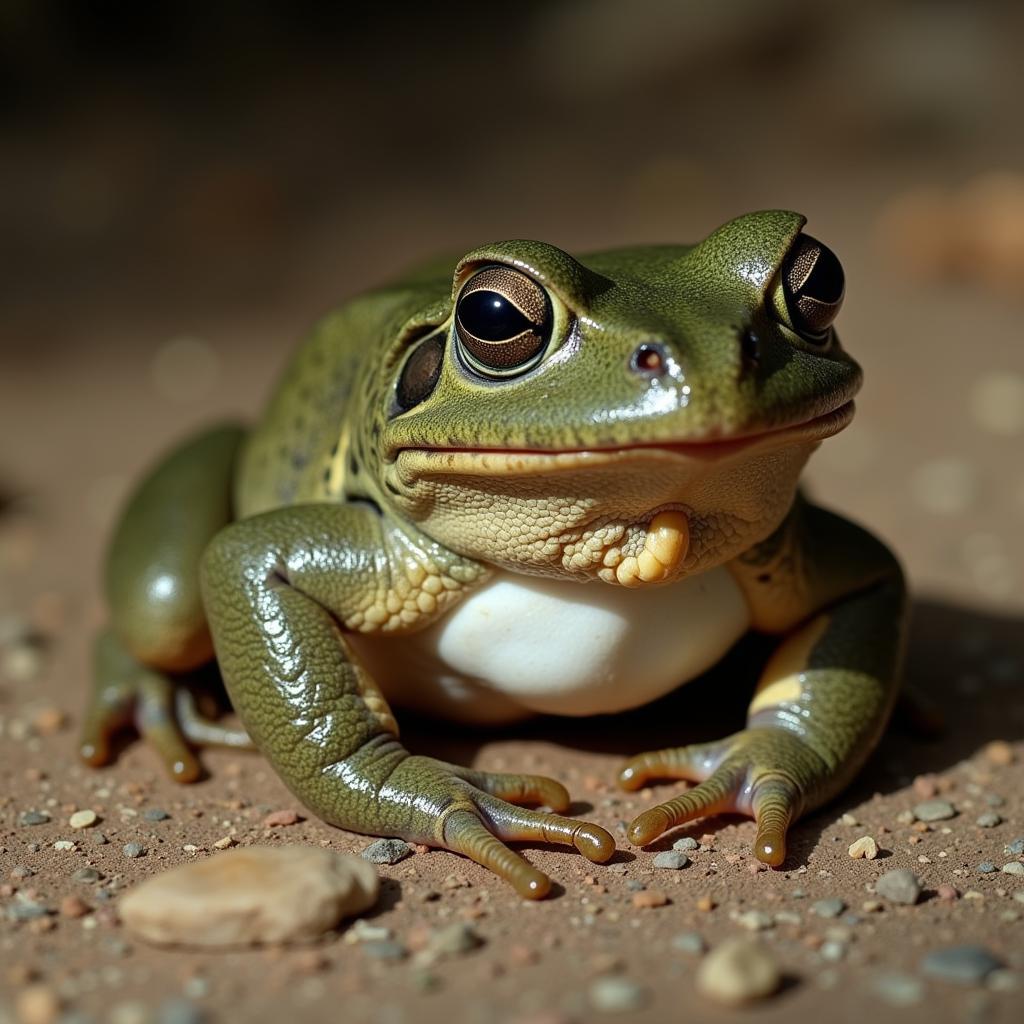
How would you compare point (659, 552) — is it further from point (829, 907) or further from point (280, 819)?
point (280, 819)

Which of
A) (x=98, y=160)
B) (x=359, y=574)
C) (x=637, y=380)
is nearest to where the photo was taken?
(x=637, y=380)

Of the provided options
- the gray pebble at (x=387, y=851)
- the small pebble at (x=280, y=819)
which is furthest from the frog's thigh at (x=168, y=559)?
the gray pebble at (x=387, y=851)

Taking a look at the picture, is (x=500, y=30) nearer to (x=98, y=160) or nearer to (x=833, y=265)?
(x=98, y=160)

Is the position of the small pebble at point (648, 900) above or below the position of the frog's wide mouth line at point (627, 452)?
below

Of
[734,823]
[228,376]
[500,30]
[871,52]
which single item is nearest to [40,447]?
[228,376]

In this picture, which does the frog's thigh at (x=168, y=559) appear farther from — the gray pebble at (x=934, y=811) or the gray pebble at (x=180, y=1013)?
the gray pebble at (x=934, y=811)
